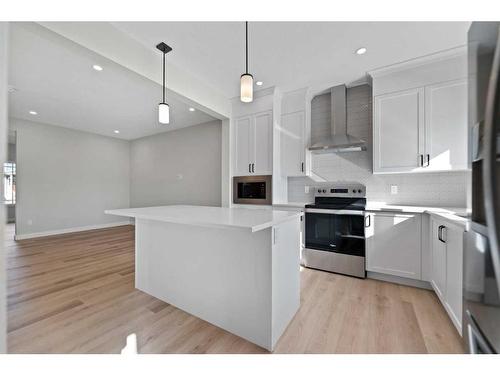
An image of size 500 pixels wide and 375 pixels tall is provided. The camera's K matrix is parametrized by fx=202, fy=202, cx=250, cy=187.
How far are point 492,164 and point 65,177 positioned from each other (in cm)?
687

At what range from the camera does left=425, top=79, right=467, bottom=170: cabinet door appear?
2150mm

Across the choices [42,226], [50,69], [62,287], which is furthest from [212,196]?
[42,226]

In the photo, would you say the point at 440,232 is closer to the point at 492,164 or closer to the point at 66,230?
the point at 492,164

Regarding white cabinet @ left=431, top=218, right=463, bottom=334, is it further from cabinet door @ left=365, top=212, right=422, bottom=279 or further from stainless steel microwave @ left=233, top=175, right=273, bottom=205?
stainless steel microwave @ left=233, top=175, right=273, bottom=205

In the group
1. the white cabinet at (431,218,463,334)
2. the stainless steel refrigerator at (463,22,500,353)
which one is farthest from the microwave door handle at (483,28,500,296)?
the white cabinet at (431,218,463,334)

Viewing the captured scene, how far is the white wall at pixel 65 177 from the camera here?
4422 mm

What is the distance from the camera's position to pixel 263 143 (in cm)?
322

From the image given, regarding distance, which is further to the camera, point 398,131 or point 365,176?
point 365,176

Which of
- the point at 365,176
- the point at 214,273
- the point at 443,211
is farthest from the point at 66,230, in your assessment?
the point at 443,211

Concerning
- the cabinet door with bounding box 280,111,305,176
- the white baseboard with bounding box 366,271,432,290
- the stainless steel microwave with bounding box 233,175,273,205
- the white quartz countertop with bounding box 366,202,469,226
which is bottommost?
the white baseboard with bounding box 366,271,432,290

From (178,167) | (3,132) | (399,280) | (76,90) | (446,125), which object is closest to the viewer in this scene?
(3,132)

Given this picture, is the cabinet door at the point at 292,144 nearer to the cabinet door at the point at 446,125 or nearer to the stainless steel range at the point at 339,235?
the stainless steel range at the point at 339,235

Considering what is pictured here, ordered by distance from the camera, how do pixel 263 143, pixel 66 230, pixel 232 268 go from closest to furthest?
pixel 232 268 → pixel 263 143 → pixel 66 230

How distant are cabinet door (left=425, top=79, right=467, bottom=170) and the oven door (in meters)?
1.02
